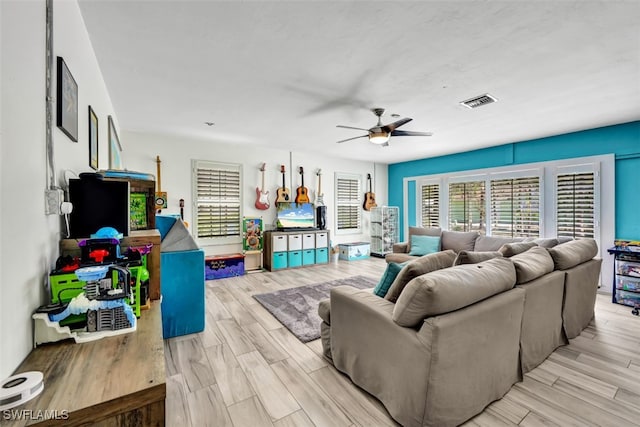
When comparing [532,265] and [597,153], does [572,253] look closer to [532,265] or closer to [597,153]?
[532,265]

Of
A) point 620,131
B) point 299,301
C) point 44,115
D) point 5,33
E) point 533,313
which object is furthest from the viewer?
point 620,131

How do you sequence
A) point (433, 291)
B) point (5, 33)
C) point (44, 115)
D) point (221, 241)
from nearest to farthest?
point (5, 33), point (44, 115), point (433, 291), point (221, 241)

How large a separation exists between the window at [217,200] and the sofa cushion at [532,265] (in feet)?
15.4

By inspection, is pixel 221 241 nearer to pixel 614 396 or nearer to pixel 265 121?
pixel 265 121

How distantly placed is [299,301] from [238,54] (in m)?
2.92

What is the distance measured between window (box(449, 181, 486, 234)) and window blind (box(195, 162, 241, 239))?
15.1ft

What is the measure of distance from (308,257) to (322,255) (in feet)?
1.23

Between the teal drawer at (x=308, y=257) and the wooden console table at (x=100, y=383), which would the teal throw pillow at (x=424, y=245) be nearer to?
the teal drawer at (x=308, y=257)

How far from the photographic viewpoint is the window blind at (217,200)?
17.2ft

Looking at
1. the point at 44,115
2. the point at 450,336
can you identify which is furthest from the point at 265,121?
the point at 450,336

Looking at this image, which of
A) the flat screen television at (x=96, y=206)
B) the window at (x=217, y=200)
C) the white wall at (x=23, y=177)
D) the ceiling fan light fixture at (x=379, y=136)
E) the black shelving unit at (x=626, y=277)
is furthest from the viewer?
the window at (x=217, y=200)

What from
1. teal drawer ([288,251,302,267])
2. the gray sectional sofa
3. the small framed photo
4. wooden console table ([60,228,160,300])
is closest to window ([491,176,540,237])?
the gray sectional sofa

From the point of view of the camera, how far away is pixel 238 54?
2283mm

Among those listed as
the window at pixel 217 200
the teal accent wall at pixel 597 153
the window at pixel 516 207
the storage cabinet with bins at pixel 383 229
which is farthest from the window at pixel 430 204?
the window at pixel 217 200
